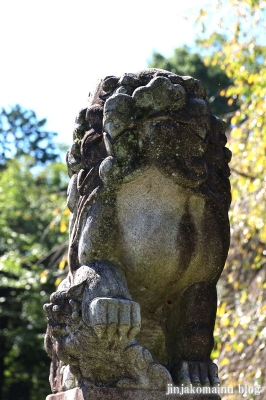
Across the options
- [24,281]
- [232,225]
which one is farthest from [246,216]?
[24,281]

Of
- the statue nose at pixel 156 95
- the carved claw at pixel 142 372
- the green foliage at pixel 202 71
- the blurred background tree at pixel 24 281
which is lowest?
the carved claw at pixel 142 372

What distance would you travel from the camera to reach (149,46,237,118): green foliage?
1677cm

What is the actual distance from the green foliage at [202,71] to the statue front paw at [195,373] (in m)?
13.6

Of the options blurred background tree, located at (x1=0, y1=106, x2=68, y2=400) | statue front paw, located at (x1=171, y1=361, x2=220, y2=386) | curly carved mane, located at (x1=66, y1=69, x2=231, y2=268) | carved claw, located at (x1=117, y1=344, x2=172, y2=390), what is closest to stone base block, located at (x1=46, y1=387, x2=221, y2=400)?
carved claw, located at (x1=117, y1=344, x2=172, y2=390)

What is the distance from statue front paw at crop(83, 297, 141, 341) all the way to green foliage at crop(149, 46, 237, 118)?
1376cm

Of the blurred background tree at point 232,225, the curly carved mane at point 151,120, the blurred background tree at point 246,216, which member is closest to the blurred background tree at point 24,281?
the blurred background tree at point 232,225

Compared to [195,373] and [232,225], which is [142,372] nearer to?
[195,373]

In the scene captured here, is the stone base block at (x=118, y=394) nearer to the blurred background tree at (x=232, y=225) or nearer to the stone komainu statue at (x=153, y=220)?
the stone komainu statue at (x=153, y=220)

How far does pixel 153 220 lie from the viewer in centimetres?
306

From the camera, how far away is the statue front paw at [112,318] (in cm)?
277

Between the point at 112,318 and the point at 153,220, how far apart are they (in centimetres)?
50

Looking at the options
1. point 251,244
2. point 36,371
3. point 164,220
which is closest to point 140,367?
point 164,220

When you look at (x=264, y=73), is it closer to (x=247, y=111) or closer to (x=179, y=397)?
(x=247, y=111)

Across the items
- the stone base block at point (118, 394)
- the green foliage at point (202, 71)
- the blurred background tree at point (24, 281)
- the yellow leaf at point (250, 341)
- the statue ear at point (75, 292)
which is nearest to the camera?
the stone base block at point (118, 394)
